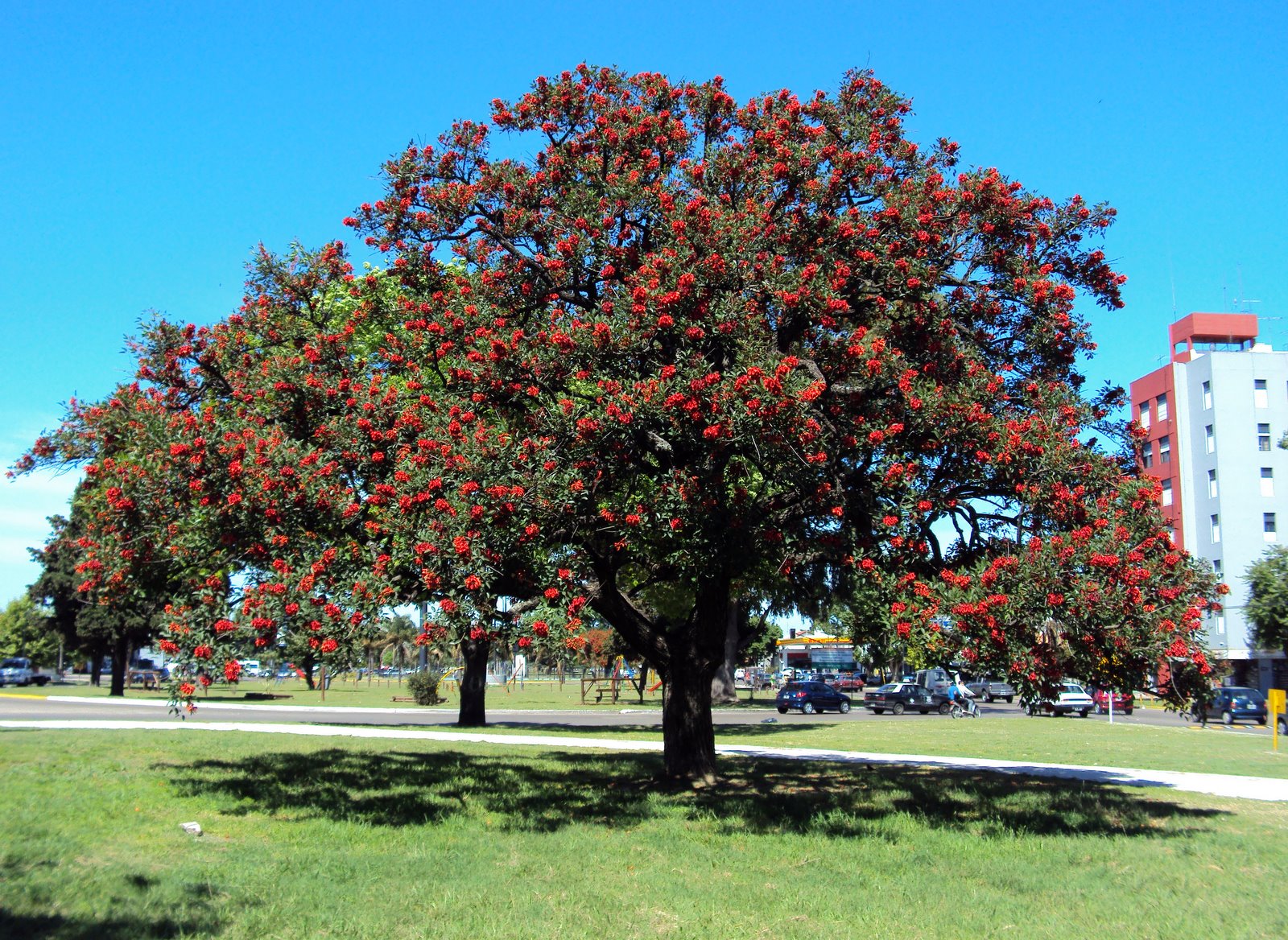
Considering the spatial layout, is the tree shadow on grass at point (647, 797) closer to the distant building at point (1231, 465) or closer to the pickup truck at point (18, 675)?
the distant building at point (1231, 465)

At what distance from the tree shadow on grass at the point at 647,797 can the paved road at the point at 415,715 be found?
438 inches

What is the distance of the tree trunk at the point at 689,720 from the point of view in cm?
1369

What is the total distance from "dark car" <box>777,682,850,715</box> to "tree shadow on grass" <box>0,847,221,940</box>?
1289 inches

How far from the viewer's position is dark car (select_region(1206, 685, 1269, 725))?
121ft

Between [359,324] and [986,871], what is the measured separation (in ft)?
37.1

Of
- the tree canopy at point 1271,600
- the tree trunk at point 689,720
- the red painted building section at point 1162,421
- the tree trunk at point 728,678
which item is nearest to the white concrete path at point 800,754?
the tree trunk at point 689,720

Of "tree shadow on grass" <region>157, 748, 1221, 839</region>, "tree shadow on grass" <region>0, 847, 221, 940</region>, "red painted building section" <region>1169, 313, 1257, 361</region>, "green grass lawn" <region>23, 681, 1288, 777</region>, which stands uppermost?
"red painted building section" <region>1169, 313, 1257, 361</region>

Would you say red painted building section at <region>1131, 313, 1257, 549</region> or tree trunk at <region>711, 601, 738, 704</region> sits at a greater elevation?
red painted building section at <region>1131, 313, 1257, 549</region>

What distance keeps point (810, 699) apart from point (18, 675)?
47771 millimetres

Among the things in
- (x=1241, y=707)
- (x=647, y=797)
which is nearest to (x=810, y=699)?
(x=1241, y=707)

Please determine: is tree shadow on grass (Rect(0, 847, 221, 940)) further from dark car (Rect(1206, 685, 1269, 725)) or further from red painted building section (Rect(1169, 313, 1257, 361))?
red painted building section (Rect(1169, 313, 1257, 361))

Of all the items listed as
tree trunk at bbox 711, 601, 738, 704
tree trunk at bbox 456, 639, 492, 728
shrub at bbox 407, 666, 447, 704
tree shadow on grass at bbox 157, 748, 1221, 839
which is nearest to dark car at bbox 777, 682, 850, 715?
tree trunk at bbox 711, 601, 738, 704

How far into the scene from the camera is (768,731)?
26.9 metres

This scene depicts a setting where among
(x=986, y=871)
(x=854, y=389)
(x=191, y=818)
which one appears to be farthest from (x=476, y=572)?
(x=986, y=871)
